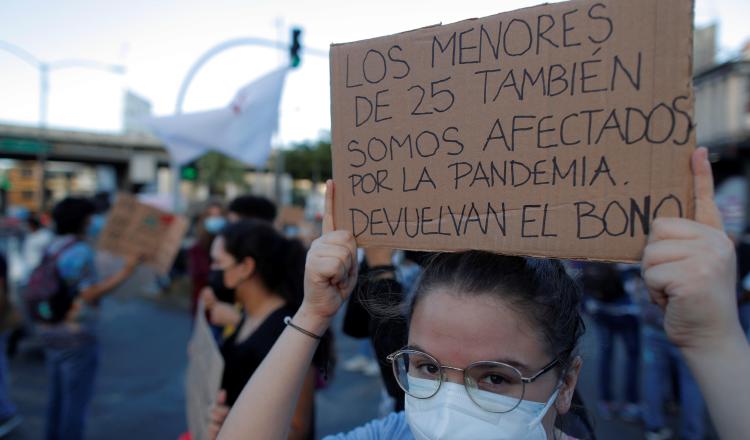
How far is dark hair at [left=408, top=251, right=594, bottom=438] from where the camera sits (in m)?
1.33

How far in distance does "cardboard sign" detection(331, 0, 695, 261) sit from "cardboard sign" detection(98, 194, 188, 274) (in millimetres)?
3562

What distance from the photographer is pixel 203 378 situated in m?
2.06

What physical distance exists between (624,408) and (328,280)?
4647 millimetres

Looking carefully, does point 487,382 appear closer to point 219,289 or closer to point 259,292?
point 259,292

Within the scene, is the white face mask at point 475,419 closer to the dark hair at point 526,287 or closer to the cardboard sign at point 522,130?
the dark hair at point 526,287

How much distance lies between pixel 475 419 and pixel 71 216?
3.80m

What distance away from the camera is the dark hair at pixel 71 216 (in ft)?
12.8

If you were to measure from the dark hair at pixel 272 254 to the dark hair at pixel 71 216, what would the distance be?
66.6 inches

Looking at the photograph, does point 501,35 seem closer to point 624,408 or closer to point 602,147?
point 602,147

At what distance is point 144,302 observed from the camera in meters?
9.95

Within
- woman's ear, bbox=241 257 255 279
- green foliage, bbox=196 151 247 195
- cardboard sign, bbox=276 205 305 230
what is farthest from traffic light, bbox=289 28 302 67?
green foliage, bbox=196 151 247 195

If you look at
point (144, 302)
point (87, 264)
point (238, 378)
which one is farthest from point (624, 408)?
point (144, 302)

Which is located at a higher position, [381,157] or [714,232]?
[381,157]

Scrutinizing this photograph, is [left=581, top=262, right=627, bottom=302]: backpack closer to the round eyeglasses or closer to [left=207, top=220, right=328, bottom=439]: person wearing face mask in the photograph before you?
[left=207, top=220, right=328, bottom=439]: person wearing face mask
